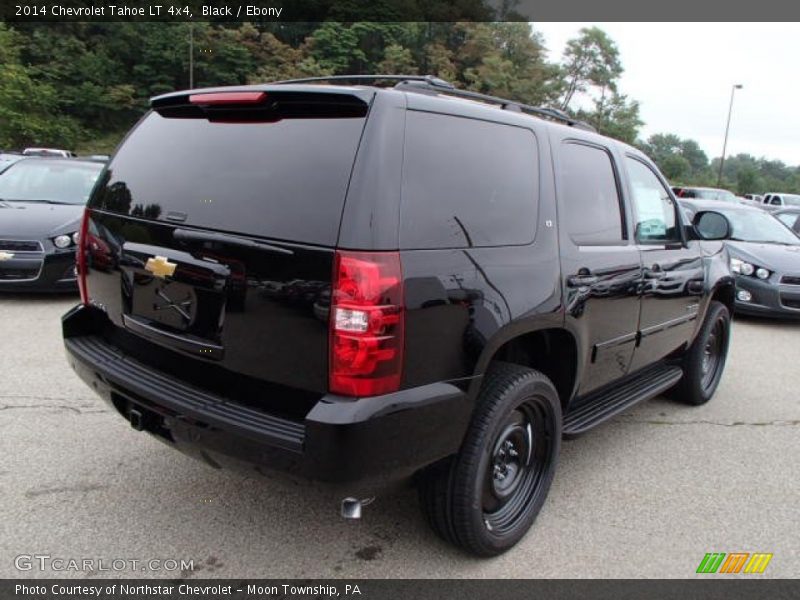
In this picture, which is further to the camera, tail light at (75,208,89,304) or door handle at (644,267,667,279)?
door handle at (644,267,667,279)

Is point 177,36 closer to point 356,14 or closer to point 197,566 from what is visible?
point 356,14

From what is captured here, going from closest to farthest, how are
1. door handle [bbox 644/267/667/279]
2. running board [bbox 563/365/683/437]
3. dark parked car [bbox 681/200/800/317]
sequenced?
1. running board [bbox 563/365/683/437]
2. door handle [bbox 644/267/667/279]
3. dark parked car [bbox 681/200/800/317]

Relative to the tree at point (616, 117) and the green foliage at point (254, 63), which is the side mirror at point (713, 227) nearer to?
the green foliage at point (254, 63)

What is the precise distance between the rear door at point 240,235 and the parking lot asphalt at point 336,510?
0.55 metres

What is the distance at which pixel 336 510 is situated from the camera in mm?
2992

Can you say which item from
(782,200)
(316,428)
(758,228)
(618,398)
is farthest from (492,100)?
(782,200)

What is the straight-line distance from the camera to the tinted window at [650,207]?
12.2ft

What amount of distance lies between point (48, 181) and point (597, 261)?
294 inches

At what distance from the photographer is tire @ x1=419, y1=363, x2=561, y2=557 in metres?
2.45

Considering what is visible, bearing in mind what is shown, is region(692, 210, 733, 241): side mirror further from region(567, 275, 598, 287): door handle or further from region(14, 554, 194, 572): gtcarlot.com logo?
region(14, 554, 194, 572): gtcarlot.com logo

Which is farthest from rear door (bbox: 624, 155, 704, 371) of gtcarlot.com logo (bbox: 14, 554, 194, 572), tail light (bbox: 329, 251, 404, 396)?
gtcarlot.com logo (bbox: 14, 554, 194, 572)

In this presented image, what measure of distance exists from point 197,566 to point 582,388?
6.63ft

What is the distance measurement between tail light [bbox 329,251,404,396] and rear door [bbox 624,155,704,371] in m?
2.08

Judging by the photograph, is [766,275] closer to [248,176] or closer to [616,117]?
[248,176]
